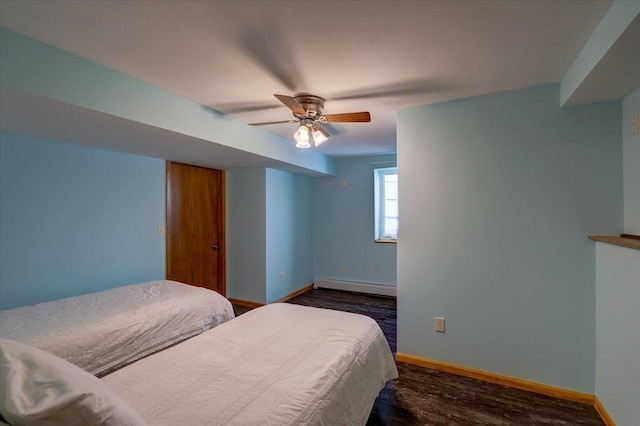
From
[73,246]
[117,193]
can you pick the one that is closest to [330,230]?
[117,193]

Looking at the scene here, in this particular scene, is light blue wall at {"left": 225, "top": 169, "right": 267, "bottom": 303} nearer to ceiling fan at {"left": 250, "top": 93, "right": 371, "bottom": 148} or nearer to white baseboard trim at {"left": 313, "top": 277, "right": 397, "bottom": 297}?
white baseboard trim at {"left": 313, "top": 277, "right": 397, "bottom": 297}

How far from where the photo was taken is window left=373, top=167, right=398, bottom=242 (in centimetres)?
479

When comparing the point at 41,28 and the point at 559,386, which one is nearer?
the point at 41,28

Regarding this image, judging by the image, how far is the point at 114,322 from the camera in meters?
1.97

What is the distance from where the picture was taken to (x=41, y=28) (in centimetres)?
146

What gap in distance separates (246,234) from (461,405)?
3226 millimetres

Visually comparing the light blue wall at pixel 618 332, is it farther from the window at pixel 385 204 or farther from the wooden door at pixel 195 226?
the wooden door at pixel 195 226

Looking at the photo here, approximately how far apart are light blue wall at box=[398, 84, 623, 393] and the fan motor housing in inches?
32.0

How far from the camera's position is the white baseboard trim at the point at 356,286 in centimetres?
462

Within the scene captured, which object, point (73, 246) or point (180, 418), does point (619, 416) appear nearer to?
point (180, 418)

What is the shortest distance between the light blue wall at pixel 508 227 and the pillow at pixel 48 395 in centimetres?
230

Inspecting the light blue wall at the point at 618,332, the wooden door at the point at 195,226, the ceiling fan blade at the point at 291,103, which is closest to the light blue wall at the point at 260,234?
the wooden door at the point at 195,226

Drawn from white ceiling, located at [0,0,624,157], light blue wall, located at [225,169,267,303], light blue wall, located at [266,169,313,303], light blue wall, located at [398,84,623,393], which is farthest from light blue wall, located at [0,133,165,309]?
light blue wall, located at [398,84,623,393]

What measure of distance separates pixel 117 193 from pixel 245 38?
2319 millimetres
